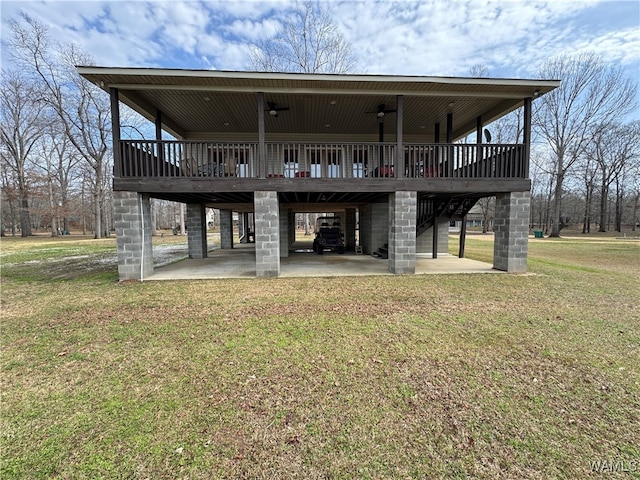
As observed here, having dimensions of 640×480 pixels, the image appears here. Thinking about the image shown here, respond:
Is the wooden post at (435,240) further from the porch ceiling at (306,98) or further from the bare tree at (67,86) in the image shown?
the bare tree at (67,86)

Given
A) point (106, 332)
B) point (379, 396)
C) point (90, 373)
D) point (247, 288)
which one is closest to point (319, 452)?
point (379, 396)

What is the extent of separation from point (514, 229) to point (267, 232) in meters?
7.25

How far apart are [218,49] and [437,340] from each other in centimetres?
2055

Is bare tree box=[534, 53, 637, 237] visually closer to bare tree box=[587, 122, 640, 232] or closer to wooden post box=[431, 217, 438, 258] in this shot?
bare tree box=[587, 122, 640, 232]

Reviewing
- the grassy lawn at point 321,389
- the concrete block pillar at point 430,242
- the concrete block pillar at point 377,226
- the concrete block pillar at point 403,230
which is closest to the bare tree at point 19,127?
the concrete block pillar at point 377,226

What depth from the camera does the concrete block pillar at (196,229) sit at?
1194 centimetres

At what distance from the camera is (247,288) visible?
672 centimetres

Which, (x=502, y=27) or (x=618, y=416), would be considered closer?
(x=618, y=416)

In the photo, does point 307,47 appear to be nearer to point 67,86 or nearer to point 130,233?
point 130,233

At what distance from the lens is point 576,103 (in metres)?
25.3

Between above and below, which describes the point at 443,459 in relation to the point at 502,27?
below

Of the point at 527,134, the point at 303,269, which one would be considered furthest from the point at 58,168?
the point at 527,134

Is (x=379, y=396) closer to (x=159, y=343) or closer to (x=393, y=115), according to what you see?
(x=159, y=343)

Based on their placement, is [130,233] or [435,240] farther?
[435,240]
